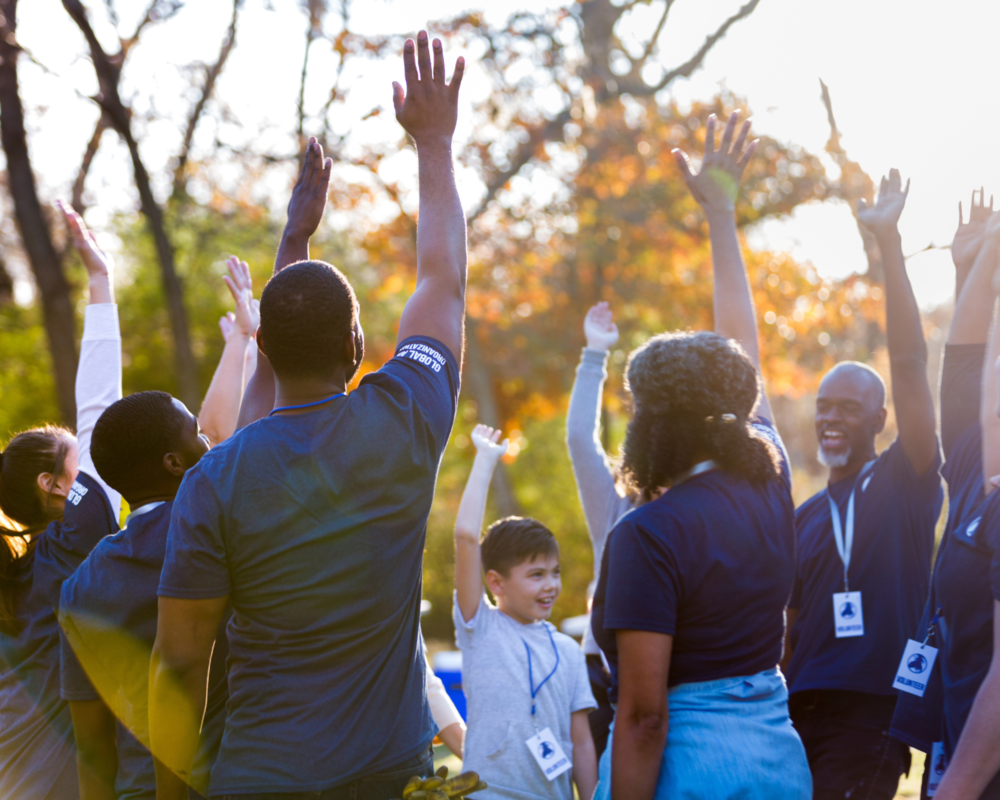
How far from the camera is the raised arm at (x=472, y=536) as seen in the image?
3080 millimetres

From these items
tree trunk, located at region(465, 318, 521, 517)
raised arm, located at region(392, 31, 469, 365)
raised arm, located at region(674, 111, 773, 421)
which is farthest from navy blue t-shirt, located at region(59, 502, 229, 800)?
tree trunk, located at region(465, 318, 521, 517)

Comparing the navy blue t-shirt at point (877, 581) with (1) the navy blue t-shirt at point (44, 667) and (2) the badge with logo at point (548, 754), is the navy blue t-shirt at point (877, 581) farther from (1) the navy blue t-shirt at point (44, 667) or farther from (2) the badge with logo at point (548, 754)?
(1) the navy blue t-shirt at point (44, 667)

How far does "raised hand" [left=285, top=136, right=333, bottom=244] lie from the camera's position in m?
2.58

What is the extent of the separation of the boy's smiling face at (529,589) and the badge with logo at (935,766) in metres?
1.30


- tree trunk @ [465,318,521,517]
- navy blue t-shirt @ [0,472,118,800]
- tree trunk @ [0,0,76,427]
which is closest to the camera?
navy blue t-shirt @ [0,472,118,800]

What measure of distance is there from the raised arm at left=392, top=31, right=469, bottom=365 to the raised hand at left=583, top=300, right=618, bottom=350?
52.0 inches

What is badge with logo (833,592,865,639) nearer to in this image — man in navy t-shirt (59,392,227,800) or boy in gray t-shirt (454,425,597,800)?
boy in gray t-shirt (454,425,597,800)

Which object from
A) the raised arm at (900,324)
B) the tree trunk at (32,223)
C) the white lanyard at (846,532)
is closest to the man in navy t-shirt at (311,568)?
the raised arm at (900,324)

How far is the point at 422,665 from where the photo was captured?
6.89 ft

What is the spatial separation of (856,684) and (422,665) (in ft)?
6.16

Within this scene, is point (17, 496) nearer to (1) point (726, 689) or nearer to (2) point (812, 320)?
(1) point (726, 689)

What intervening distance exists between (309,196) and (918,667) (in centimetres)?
230

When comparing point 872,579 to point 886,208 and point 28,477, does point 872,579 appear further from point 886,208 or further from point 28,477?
point 28,477

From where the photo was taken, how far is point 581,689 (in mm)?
3096
